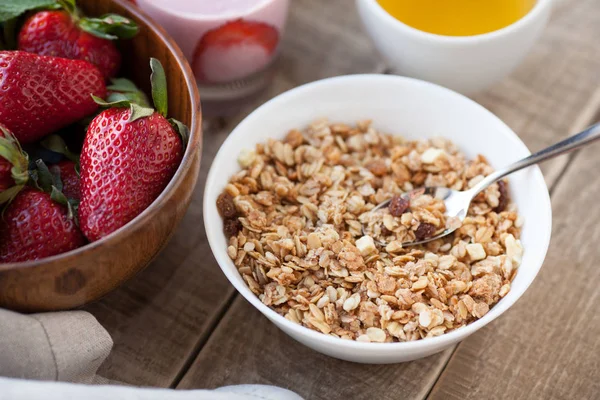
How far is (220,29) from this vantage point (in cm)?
105

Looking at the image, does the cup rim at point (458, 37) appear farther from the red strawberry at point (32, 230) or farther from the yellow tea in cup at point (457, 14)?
the red strawberry at point (32, 230)

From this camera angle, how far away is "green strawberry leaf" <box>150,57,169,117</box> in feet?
2.92

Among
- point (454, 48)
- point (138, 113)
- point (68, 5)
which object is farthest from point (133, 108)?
point (454, 48)

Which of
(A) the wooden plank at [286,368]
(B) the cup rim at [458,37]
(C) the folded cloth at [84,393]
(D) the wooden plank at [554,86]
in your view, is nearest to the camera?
(C) the folded cloth at [84,393]

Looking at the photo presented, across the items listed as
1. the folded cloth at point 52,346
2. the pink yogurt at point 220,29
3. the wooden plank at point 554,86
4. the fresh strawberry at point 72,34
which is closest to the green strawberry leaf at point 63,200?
the folded cloth at point 52,346

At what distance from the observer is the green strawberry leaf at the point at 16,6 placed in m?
0.95

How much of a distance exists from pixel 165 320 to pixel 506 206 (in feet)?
1.60

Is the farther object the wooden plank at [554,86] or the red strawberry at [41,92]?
the wooden plank at [554,86]

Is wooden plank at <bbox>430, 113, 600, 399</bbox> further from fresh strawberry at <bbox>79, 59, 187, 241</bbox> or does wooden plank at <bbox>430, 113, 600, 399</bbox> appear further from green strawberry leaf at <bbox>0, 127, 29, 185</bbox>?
green strawberry leaf at <bbox>0, 127, 29, 185</bbox>

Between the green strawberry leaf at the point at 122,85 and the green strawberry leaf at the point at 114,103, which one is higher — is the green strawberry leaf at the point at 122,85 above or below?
below

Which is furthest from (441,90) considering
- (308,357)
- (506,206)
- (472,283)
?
(308,357)

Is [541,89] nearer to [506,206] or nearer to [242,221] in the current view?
[506,206]

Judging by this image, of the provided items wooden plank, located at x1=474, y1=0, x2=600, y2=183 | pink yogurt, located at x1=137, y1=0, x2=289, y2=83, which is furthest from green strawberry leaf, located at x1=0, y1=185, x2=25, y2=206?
wooden plank, located at x1=474, y1=0, x2=600, y2=183

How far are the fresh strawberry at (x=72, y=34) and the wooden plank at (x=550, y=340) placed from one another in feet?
2.02
